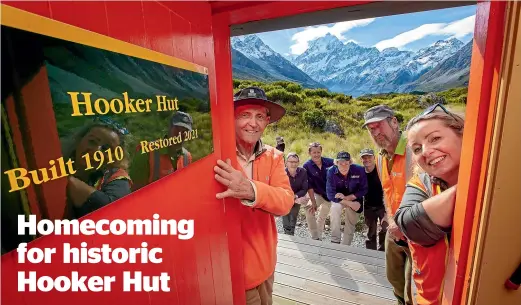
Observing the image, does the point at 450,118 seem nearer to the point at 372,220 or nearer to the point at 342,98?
the point at 372,220

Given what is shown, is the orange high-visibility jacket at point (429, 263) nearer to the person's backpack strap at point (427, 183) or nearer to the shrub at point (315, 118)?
the person's backpack strap at point (427, 183)

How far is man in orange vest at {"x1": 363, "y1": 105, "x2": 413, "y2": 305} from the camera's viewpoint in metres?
→ 2.01

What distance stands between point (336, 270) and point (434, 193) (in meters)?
1.89

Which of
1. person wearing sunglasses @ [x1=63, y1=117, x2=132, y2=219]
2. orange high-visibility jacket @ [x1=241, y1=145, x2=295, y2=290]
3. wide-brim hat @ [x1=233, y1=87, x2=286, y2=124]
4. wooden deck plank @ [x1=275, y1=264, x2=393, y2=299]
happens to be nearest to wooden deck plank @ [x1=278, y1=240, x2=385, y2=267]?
wooden deck plank @ [x1=275, y1=264, x2=393, y2=299]

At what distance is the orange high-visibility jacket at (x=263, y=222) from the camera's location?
1.49 meters

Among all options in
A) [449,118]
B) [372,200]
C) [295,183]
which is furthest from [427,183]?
[295,183]

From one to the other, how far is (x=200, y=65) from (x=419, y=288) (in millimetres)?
1301

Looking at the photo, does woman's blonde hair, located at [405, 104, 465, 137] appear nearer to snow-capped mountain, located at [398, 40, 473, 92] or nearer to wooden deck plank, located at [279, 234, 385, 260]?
wooden deck plank, located at [279, 234, 385, 260]

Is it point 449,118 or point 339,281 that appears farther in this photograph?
point 339,281

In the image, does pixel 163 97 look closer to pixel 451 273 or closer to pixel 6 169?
pixel 6 169

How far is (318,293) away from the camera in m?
2.41

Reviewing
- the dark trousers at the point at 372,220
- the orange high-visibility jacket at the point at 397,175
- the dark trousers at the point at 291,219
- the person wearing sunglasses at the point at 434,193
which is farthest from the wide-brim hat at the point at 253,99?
the dark trousers at the point at 291,219

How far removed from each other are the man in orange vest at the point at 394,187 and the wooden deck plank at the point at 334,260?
523 mm

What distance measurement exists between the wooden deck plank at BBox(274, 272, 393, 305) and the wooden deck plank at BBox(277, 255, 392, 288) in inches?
7.4
